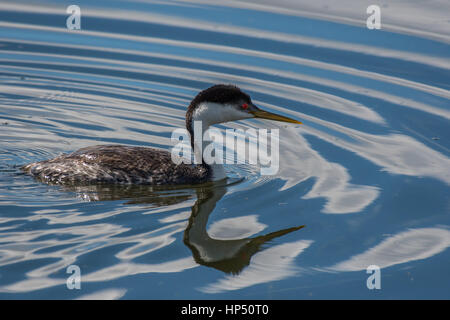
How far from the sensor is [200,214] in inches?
360

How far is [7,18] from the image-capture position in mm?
16078

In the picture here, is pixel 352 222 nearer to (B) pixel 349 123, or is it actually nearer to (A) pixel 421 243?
(A) pixel 421 243

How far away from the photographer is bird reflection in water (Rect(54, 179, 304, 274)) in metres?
8.12

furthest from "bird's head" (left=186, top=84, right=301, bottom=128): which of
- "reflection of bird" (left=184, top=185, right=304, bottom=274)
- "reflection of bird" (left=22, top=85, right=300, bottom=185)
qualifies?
"reflection of bird" (left=184, top=185, right=304, bottom=274)

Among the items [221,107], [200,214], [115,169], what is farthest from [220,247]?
[221,107]

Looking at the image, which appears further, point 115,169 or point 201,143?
point 201,143

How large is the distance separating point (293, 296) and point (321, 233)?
138 centimetres

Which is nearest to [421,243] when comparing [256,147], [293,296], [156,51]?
[293,296]

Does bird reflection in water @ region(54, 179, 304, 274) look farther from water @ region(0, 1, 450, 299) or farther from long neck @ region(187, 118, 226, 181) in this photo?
long neck @ region(187, 118, 226, 181)

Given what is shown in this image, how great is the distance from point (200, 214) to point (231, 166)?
165 centimetres

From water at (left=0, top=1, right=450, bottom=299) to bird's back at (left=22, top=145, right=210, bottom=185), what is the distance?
0.20 m

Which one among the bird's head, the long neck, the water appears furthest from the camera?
the long neck

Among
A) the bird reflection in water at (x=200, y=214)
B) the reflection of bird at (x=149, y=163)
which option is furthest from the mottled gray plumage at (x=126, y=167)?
the bird reflection in water at (x=200, y=214)

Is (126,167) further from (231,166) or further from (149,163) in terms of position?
(231,166)
